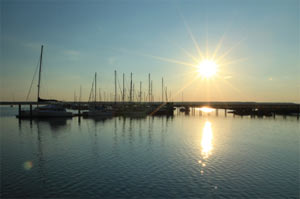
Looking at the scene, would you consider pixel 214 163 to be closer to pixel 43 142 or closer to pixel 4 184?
pixel 4 184

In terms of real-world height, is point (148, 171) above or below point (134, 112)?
below

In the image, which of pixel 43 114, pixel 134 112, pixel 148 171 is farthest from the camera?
pixel 134 112

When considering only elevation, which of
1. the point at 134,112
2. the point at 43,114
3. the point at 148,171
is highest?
the point at 43,114

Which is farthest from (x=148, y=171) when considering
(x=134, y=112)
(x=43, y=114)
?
(x=134, y=112)

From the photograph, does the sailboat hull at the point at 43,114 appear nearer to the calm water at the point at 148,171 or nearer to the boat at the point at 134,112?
the boat at the point at 134,112

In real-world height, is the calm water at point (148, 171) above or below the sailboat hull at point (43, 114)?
below

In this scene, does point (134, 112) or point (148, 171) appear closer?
point (148, 171)

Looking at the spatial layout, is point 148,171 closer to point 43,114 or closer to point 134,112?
point 43,114

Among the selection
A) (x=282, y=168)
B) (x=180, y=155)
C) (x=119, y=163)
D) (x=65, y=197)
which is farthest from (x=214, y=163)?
(x=65, y=197)

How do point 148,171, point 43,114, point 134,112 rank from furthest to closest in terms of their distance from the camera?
point 134,112 → point 43,114 → point 148,171

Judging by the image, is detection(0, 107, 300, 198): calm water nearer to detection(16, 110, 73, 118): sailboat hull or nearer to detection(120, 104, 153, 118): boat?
detection(16, 110, 73, 118): sailboat hull

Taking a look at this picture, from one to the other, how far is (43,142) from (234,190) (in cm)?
2392

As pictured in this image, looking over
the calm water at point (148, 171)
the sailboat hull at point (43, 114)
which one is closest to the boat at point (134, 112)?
the sailboat hull at point (43, 114)

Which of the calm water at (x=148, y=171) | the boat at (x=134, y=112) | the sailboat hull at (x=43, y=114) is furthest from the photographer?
the boat at (x=134, y=112)
